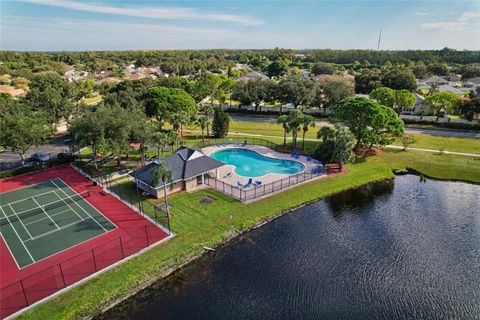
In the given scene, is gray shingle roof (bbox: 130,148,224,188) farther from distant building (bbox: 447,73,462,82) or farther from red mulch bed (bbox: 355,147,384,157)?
distant building (bbox: 447,73,462,82)

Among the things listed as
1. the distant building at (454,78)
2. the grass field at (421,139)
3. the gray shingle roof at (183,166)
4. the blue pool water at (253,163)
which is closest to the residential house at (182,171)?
the gray shingle roof at (183,166)

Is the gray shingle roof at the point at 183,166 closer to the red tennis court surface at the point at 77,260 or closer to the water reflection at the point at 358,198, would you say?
the red tennis court surface at the point at 77,260

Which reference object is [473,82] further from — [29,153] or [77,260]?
[29,153]

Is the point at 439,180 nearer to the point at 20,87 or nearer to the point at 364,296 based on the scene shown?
the point at 364,296

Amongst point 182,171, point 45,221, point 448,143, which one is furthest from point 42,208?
point 448,143

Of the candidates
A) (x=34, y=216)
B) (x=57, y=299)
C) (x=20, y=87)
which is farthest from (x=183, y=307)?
(x=20, y=87)

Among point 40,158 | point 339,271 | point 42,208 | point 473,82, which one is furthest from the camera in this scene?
point 473,82

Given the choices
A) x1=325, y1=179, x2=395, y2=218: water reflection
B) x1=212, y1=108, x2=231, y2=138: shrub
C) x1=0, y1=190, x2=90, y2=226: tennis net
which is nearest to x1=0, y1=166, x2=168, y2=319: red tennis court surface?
x1=0, y1=190, x2=90, y2=226: tennis net
